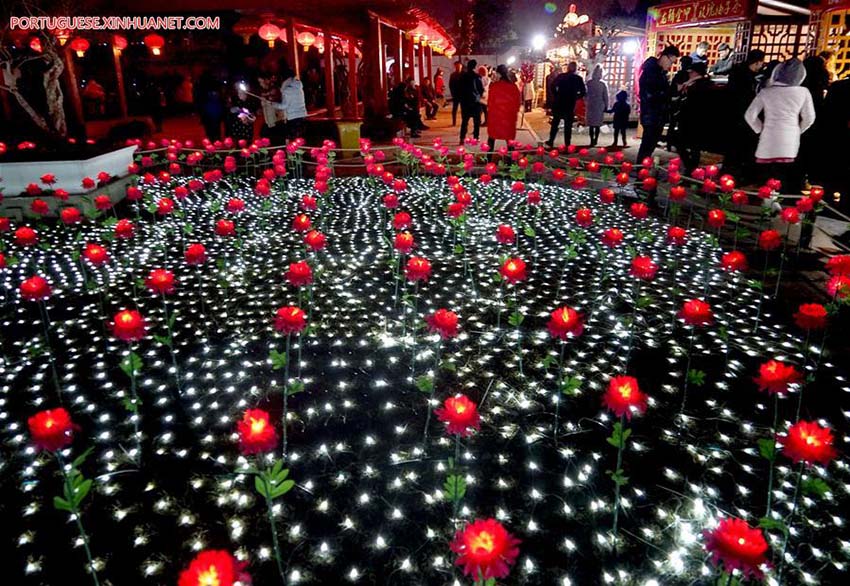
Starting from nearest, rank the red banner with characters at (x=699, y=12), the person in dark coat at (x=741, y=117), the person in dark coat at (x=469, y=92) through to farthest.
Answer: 1. the person in dark coat at (x=741, y=117)
2. the red banner with characters at (x=699, y=12)
3. the person in dark coat at (x=469, y=92)

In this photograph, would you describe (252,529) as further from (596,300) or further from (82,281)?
(82,281)

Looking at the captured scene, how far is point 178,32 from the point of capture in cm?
1952

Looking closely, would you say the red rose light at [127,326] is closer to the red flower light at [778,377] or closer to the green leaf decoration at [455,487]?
the green leaf decoration at [455,487]

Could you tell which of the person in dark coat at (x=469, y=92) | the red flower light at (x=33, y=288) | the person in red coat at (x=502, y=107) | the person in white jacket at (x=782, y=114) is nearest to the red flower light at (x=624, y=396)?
the red flower light at (x=33, y=288)

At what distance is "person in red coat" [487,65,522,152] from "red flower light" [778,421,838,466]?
8.70m

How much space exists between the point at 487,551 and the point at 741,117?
358 inches

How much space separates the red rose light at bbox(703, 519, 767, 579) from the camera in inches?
55.3

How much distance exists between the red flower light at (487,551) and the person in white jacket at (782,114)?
22.6 feet

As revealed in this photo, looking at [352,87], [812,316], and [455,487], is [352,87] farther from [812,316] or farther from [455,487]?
[455,487]

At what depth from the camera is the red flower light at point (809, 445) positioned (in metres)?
1.71

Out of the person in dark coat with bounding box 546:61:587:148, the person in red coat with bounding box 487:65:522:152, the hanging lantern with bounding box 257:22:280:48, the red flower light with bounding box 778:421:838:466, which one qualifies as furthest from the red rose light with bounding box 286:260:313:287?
the hanging lantern with bounding box 257:22:280:48

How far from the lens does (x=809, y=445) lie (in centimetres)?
171

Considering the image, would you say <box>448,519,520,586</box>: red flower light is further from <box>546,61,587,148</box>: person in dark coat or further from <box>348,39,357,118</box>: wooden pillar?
<box>348,39,357,118</box>: wooden pillar

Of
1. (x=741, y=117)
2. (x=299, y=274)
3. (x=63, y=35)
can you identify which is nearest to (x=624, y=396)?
(x=299, y=274)
